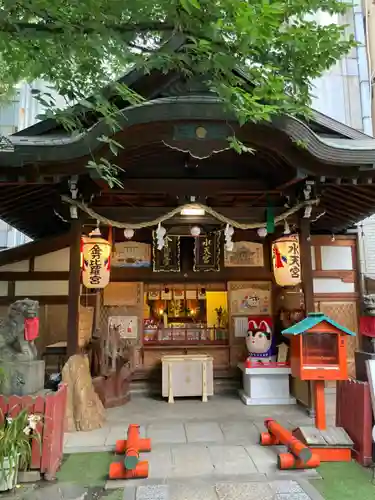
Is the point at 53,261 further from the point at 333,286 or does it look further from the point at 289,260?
the point at 333,286

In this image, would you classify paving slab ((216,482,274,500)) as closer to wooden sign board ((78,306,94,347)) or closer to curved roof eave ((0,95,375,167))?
wooden sign board ((78,306,94,347))

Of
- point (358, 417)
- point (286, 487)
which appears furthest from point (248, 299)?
point (286, 487)

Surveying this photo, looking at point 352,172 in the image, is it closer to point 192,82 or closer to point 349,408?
point 192,82

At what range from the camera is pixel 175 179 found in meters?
7.77

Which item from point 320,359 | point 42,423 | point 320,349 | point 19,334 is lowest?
point 42,423

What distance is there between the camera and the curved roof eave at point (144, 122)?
6098mm

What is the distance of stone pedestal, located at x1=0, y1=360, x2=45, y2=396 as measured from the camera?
5098 mm

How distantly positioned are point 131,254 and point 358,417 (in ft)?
21.1

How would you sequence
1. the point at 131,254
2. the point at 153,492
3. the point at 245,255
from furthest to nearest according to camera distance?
the point at 245,255, the point at 131,254, the point at 153,492

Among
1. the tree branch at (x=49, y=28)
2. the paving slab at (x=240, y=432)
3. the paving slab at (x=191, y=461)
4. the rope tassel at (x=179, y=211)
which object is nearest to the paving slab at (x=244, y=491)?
the paving slab at (x=191, y=461)

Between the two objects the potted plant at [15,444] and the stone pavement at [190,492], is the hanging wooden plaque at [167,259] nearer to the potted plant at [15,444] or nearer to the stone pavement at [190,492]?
the potted plant at [15,444]

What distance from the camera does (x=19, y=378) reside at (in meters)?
5.14

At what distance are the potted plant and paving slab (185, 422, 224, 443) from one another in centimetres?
249

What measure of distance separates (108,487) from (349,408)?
3.44 m
